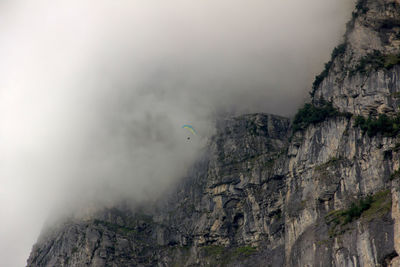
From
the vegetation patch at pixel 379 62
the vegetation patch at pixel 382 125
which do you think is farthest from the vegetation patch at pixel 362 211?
the vegetation patch at pixel 379 62

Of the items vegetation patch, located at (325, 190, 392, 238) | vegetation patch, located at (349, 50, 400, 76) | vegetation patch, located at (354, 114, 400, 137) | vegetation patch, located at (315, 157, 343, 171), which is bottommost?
vegetation patch, located at (325, 190, 392, 238)

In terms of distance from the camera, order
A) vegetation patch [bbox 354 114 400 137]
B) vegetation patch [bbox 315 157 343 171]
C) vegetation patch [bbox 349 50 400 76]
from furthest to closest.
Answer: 1. vegetation patch [bbox 349 50 400 76]
2. vegetation patch [bbox 315 157 343 171]
3. vegetation patch [bbox 354 114 400 137]

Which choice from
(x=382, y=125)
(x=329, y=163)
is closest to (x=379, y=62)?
(x=382, y=125)

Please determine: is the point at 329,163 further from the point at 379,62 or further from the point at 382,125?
the point at 379,62

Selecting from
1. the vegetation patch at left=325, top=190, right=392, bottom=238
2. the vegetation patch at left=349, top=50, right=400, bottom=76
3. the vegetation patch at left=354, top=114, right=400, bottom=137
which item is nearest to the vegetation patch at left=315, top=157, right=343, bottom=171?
the vegetation patch at left=354, top=114, right=400, bottom=137

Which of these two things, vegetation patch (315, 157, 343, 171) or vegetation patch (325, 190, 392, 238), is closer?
vegetation patch (325, 190, 392, 238)

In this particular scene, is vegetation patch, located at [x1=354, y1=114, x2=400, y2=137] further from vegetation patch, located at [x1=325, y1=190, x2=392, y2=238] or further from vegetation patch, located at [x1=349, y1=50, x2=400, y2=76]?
vegetation patch, located at [x1=349, y1=50, x2=400, y2=76]

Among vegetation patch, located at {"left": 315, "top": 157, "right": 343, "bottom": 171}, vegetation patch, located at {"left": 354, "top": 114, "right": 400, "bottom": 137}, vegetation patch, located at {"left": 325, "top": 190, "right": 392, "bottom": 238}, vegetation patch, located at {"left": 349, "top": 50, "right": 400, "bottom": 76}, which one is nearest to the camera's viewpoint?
vegetation patch, located at {"left": 325, "top": 190, "right": 392, "bottom": 238}
